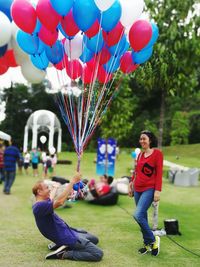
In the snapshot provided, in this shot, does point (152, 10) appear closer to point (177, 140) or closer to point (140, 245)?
point (140, 245)

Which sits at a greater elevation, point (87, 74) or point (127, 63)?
point (127, 63)

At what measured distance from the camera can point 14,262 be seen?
4781 mm

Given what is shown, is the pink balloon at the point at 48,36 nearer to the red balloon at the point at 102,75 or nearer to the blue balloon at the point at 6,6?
the red balloon at the point at 102,75

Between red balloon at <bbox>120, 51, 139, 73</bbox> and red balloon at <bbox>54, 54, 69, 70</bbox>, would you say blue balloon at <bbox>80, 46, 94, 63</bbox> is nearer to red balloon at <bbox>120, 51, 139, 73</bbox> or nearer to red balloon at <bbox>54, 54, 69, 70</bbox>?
red balloon at <bbox>54, 54, 69, 70</bbox>

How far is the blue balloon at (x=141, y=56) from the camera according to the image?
650 cm

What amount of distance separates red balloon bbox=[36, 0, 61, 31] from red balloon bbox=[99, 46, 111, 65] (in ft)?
3.14

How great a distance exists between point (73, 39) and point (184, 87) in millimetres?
2519

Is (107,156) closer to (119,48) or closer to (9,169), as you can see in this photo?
(9,169)

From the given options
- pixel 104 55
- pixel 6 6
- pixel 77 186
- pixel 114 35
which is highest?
pixel 6 6

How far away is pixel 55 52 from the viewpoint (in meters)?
6.45

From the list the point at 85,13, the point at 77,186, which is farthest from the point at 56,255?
the point at 85,13

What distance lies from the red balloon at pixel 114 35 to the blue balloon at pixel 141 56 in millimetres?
540

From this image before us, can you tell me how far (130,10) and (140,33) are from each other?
45 centimetres

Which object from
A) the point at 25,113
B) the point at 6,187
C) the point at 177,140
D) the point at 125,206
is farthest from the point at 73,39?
the point at 25,113
